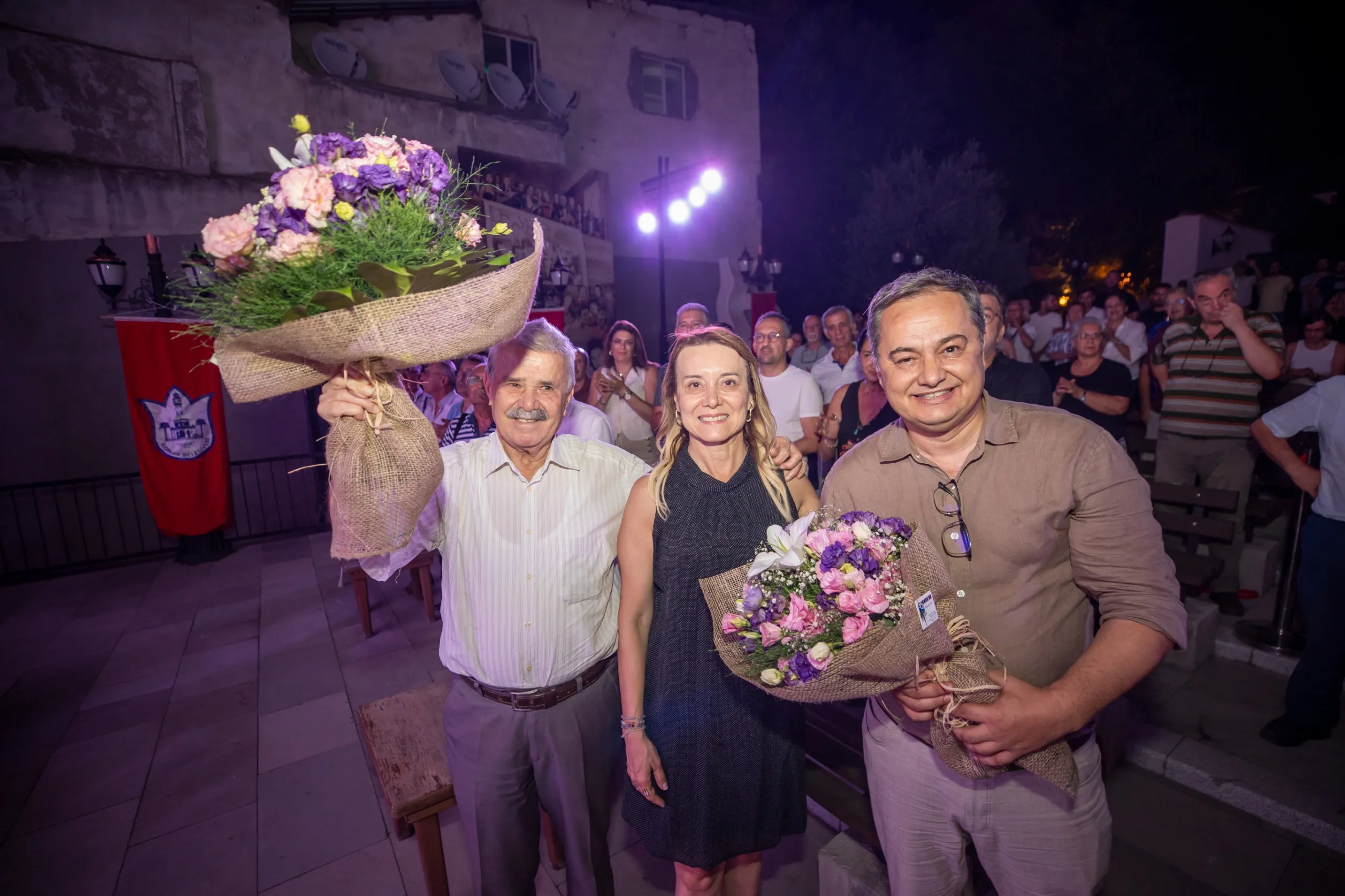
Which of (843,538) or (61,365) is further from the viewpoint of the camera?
(61,365)

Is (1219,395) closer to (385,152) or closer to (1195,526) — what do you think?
(1195,526)

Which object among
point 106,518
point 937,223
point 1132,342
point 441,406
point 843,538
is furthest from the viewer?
point 937,223

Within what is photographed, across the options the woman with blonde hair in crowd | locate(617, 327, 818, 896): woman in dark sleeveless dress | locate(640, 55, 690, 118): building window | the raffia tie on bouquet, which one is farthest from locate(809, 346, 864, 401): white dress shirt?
locate(640, 55, 690, 118): building window

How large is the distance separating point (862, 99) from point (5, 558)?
25615mm

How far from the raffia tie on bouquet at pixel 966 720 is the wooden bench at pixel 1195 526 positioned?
11.0 ft

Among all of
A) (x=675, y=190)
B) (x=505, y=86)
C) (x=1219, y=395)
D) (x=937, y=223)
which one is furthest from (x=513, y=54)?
(x=1219, y=395)

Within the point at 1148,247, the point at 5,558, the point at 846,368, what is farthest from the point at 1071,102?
the point at 5,558

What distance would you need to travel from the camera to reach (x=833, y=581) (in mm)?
1325

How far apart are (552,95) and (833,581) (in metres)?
15.1

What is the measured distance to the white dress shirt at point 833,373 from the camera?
19.0 ft

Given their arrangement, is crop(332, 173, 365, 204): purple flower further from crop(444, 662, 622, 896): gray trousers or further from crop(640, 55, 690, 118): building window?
crop(640, 55, 690, 118): building window

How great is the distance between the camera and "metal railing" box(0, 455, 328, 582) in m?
7.80

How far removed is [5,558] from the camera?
24.9 ft

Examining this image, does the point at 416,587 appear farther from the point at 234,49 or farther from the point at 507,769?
the point at 234,49
